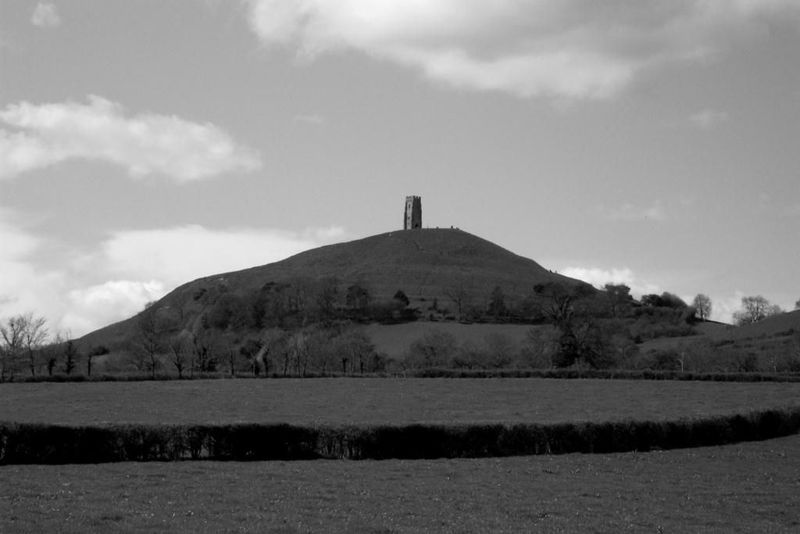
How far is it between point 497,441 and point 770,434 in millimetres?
17684

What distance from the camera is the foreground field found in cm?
1909

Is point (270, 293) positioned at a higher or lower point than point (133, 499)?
higher

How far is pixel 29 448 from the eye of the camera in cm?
3027

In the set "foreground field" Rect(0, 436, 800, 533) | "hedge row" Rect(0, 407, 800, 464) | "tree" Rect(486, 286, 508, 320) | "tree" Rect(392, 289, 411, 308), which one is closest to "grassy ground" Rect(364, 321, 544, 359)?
"tree" Rect(486, 286, 508, 320)

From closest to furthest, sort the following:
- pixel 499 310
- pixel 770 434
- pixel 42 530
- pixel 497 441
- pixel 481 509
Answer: pixel 42 530 → pixel 481 509 → pixel 497 441 → pixel 770 434 → pixel 499 310

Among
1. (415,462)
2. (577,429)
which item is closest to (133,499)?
(415,462)

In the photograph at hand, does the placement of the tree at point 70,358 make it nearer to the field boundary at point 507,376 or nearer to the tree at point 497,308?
the field boundary at point 507,376

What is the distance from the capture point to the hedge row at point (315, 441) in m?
30.6

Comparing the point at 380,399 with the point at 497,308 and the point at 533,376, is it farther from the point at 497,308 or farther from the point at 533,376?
the point at 497,308

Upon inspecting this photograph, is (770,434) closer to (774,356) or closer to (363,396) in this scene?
(363,396)

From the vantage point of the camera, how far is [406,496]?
75.9 ft

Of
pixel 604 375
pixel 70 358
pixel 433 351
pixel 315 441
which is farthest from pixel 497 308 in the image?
pixel 315 441

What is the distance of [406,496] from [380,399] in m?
37.7

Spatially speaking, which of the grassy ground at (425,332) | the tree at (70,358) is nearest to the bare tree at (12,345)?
the tree at (70,358)
